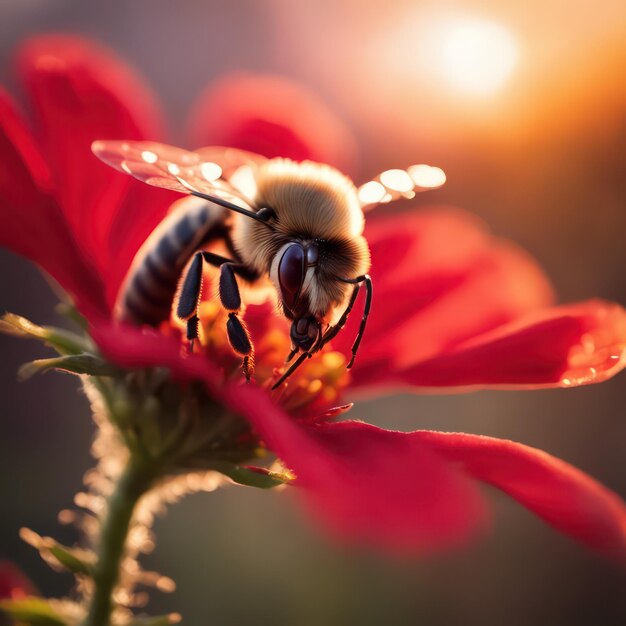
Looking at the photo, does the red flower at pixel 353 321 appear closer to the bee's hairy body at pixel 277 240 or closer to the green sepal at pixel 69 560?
the bee's hairy body at pixel 277 240

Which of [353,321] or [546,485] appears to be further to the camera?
[353,321]

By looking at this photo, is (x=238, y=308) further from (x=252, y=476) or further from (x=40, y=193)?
(x=40, y=193)

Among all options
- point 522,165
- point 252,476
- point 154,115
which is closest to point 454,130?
point 522,165

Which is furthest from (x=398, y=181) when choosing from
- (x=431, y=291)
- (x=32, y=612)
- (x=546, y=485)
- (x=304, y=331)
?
(x=32, y=612)

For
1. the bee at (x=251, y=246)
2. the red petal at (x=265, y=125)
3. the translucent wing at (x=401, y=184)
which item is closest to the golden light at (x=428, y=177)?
the translucent wing at (x=401, y=184)

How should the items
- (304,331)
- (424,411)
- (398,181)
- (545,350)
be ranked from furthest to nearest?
1. (424,411)
2. (398,181)
3. (545,350)
4. (304,331)

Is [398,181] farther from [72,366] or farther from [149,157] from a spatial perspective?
[72,366]

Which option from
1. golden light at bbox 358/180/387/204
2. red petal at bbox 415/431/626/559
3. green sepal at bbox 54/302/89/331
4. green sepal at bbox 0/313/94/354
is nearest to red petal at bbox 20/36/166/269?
green sepal at bbox 54/302/89/331

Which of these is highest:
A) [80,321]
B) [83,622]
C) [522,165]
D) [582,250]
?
[522,165]
